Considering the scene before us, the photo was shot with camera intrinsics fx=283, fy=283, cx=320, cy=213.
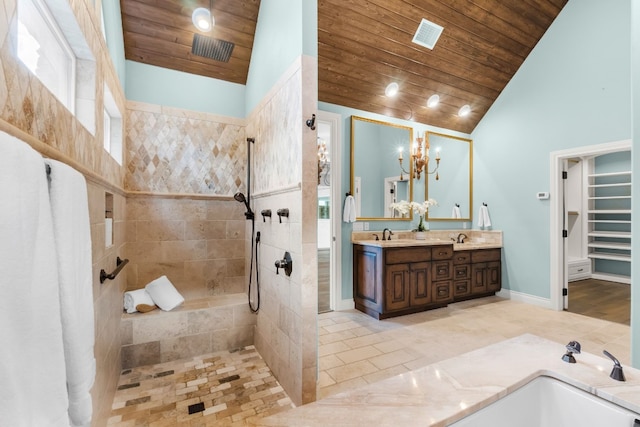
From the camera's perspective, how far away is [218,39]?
2.87 meters

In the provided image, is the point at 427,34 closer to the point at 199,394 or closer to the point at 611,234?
the point at 199,394

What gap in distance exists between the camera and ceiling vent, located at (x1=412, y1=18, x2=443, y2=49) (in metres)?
3.37

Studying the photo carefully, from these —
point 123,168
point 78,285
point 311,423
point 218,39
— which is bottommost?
point 311,423

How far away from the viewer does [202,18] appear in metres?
2.51

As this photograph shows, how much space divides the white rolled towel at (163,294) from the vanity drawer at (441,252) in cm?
295

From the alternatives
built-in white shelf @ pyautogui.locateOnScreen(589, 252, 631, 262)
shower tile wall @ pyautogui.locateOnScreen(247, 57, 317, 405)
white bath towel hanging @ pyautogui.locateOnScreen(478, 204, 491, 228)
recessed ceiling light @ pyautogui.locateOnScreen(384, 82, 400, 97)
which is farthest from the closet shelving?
shower tile wall @ pyautogui.locateOnScreen(247, 57, 317, 405)

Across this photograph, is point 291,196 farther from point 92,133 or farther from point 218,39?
point 218,39

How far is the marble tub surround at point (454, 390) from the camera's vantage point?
2.74 ft

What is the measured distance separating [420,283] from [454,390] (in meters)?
2.75

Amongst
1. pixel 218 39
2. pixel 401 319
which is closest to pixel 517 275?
pixel 401 319

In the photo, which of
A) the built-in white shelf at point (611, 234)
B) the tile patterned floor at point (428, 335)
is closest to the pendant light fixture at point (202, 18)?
the tile patterned floor at point (428, 335)

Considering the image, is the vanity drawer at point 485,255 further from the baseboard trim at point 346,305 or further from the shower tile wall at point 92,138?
the shower tile wall at point 92,138

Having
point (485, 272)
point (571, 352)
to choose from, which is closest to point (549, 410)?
point (571, 352)

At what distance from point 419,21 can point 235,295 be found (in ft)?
12.4
